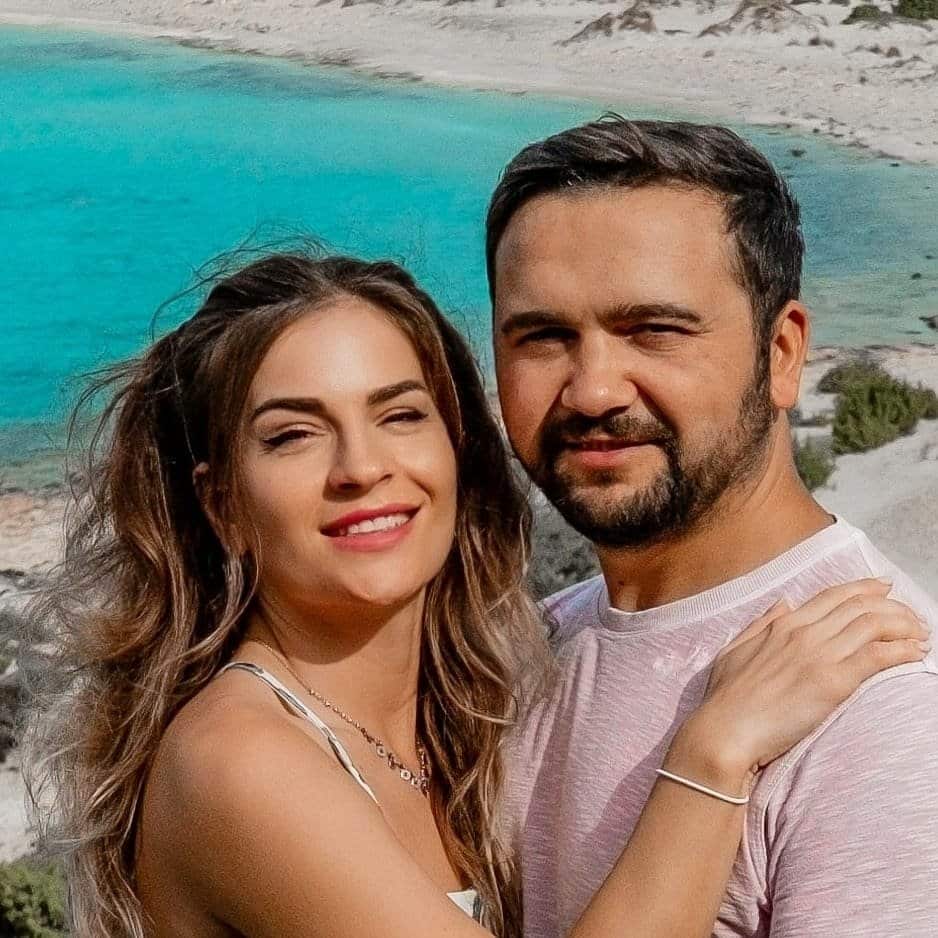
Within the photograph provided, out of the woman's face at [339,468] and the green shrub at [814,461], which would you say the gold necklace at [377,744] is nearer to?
the woman's face at [339,468]

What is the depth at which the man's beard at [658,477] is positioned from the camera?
6.70 feet

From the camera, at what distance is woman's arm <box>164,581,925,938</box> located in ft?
5.73

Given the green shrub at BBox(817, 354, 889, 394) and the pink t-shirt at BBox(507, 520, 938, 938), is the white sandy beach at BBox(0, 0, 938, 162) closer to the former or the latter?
the green shrub at BBox(817, 354, 889, 394)

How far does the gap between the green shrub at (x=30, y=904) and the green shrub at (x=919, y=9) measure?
3584 millimetres

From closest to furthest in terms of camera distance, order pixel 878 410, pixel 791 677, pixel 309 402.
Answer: pixel 791 677, pixel 309 402, pixel 878 410

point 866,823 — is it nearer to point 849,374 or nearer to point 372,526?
point 372,526

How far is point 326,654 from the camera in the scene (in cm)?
235

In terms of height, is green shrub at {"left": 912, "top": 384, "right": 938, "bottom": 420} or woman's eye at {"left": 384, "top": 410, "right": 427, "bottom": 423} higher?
woman's eye at {"left": 384, "top": 410, "right": 427, "bottom": 423}

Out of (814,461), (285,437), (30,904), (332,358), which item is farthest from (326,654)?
(814,461)

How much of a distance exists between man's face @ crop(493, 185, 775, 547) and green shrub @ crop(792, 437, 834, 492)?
201 centimetres

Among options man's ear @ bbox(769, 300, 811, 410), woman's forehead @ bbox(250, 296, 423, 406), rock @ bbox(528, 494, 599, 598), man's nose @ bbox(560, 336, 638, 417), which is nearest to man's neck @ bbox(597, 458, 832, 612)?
man's ear @ bbox(769, 300, 811, 410)

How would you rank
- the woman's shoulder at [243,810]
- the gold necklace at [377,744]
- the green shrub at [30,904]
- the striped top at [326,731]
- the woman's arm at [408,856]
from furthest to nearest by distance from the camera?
the green shrub at [30,904] < the gold necklace at [377,744] < the striped top at [326,731] < the woman's shoulder at [243,810] < the woman's arm at [408,856]

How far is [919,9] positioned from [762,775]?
3081mm

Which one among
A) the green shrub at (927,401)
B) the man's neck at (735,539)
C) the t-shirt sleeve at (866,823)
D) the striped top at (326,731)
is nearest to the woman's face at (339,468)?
the striped top at (326,731)
